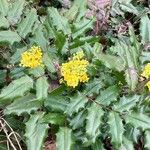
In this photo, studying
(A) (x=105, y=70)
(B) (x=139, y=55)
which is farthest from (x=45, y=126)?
(B) (x=139, y=55)

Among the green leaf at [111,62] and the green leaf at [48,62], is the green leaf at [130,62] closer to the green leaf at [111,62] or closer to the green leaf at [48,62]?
the green leaf at [111,62]

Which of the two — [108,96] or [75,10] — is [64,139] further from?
[75,10]

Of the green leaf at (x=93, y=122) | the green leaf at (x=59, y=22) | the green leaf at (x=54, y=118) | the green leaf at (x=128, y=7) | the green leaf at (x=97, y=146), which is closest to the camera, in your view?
the green leaf at (x=93, y=122)

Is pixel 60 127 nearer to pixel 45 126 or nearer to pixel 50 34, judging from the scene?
pixel 45 126

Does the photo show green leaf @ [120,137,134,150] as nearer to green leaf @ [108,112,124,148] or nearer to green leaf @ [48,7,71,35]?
green leaf @ [108,112,124,148]

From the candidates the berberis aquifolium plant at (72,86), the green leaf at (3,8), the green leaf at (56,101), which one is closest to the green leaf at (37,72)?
the berberis aquifolium plant at (72,86)

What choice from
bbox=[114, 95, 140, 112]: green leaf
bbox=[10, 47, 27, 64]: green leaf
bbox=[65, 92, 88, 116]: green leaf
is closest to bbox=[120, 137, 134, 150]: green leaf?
bbox=[114, 95, 140, 112]: green leaf
